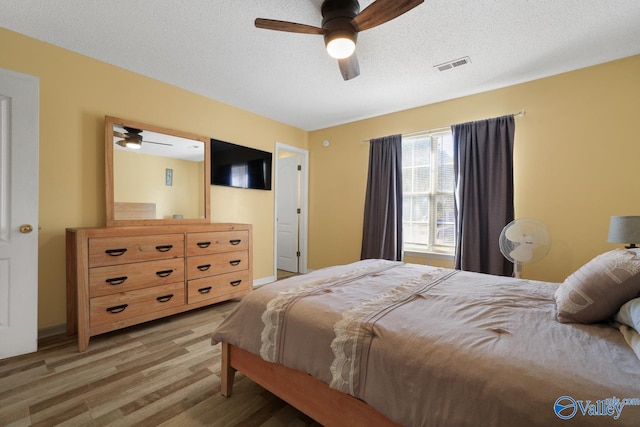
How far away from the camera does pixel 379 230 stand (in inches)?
144

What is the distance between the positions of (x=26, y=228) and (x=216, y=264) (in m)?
1.48

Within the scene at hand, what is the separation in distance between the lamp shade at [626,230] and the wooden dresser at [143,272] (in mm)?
3330

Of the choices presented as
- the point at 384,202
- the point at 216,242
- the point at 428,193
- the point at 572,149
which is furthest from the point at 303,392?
the point at 572,149

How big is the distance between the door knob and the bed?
5.85 feet

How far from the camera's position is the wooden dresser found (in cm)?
207

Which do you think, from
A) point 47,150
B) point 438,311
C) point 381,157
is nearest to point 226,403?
point 438,311

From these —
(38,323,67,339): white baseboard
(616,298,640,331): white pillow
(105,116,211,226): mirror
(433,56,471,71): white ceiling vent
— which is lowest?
(38,323,67,339): white baseboard

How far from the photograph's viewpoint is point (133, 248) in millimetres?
2305

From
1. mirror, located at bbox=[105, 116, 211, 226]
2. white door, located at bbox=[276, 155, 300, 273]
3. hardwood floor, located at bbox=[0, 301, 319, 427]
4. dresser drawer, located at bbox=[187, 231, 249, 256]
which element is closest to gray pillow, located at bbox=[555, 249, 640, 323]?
hardwood floor, located at bbox=[0, 301, 319, 427]

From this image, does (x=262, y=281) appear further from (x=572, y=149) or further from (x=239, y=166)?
(x=572, y=149)

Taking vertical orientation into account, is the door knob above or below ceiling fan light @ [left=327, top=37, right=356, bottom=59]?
below

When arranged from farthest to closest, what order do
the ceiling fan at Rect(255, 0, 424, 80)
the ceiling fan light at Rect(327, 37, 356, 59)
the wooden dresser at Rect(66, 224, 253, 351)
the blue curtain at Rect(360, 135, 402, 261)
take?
the blue curtain at Rect(360, 135, 402, 261)
the wooden dresser at Rect(66, 224, 253, 351)
the ceiling fan light at Rect(327, 37, 356, 59)
the ceiling fan at Rect(255, 0, 424, 80)

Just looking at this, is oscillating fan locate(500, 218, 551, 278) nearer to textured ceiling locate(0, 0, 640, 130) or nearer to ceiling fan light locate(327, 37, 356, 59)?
textured ceiling locate(0, 0, 640, 130)

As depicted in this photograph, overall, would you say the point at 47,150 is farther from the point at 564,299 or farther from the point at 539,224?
the point at 539,224
